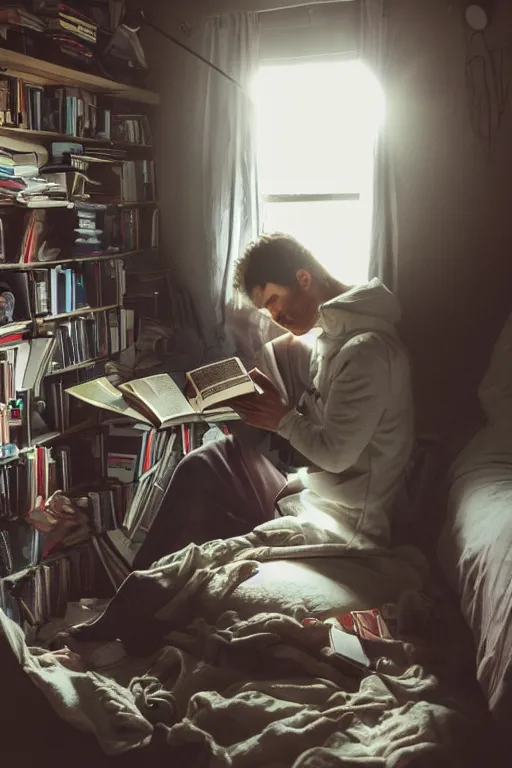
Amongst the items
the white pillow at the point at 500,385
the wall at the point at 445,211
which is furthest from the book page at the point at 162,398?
the wall at the point at 445,211

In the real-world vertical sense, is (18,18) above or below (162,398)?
above

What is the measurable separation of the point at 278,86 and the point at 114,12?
2.46 ft

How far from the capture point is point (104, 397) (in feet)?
7.07

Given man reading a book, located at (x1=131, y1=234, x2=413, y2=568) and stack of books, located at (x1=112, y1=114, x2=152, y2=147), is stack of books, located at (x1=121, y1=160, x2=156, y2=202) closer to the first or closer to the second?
stack of books, located at (x1=112, y1=114, x2=152, y2=147)

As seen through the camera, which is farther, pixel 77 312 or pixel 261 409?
pixel 77 312

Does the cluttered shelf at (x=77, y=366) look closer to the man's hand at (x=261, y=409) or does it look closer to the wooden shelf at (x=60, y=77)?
the wooden shelf at (x=60, y=77)

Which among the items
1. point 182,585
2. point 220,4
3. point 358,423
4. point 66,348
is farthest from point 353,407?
point 220,4

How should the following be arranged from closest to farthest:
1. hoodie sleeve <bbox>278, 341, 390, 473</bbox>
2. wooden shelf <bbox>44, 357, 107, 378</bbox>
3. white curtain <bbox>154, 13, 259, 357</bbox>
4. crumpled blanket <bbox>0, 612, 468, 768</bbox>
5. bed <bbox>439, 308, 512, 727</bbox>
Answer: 1. crumpled blanket <bbox>0, 612, 468, 768</bbox>
2. bed <bbox>439, 308, 512, 727</bbox>
3. hoodie sleeve <bbox>278, 341, 390, 473</bbox>
4. wooden shelf <bbox>44, 357, 107, 378</bbox>
5. white curtain <bbox>154, 13, 259, 357</bbox>

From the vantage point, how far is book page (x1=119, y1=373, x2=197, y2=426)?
2021mm

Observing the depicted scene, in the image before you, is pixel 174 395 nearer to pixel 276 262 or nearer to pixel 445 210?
pixel 276 262

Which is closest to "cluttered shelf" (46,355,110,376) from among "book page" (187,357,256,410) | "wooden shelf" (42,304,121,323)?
"wooden shelf" (42,304,121,323)

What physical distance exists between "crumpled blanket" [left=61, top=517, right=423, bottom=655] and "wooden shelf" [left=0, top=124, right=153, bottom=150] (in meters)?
1.58

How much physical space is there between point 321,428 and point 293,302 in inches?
14.4

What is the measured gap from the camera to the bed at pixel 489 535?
4.35 ft
